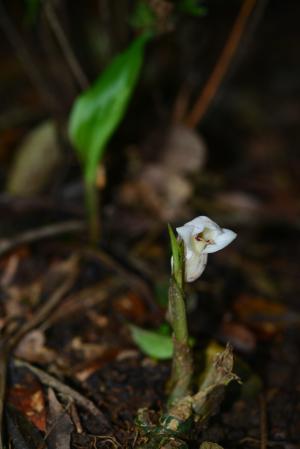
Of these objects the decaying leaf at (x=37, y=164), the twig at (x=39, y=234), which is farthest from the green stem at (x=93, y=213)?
the decaying leaf at (x=37, y=164)

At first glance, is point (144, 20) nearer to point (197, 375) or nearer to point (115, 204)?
point (115, 204)

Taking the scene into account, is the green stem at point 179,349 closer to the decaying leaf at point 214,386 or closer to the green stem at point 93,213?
the decaying leaf at point 214,386

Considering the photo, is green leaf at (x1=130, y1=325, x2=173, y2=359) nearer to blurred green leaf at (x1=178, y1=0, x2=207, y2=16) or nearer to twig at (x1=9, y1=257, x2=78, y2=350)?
twig at (x1=9, y1=257, x2=78, y2=350)

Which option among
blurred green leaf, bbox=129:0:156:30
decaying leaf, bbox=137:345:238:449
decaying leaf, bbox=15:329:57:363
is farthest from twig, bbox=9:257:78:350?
blurred green leaf, bbox=129:0:156:30

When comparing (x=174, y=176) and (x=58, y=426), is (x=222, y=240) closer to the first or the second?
(x=58, y=426)

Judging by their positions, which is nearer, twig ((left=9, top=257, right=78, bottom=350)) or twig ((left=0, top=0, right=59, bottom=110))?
twig ((left=9, top=257, right=78, bottom=350))

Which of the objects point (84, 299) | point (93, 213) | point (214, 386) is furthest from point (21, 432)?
point (93, 213)

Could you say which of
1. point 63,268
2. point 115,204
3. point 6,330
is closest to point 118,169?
point 115,204
